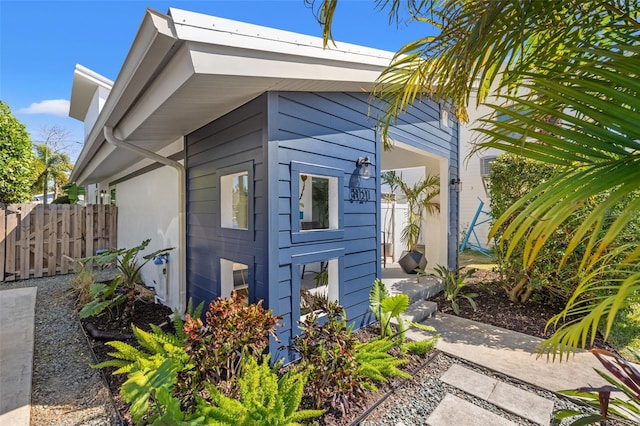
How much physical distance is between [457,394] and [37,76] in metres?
13.7

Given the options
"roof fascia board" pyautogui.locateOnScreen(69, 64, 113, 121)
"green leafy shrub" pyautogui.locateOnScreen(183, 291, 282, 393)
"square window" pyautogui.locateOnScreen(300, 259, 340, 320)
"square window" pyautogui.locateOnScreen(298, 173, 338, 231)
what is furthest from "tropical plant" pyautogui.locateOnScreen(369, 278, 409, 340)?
"roof fascia board" pyautogui.locateOnScreen(69, 64, 113, 121)

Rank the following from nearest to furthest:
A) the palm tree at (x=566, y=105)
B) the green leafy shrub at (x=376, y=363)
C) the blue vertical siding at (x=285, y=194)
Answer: the palm tree at (x=566, y=105) < the green leafy shrub at (x=376, y=363) < the blue vertical siding at (x=285, y=194)

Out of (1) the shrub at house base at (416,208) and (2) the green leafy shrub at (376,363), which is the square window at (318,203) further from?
(1) the shrub at house base at (416,208)

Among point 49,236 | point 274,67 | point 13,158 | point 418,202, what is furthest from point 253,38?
point 49,236

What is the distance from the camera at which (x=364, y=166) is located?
4.39 m

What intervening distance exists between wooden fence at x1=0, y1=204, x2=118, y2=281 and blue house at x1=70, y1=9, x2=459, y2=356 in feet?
14.2

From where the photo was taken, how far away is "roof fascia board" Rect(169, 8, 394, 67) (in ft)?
7.53

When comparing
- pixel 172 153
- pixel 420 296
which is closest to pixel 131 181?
pixel 172 153

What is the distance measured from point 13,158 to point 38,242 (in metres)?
2.26

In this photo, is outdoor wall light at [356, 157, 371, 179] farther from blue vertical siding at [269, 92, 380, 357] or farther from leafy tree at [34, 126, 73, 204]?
leafy tree at [34, 126, 73, 204]

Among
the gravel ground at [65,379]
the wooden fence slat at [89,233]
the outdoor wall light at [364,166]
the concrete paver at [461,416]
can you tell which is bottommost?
the gravel ground at [65,379]

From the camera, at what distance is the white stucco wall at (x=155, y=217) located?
199 inches

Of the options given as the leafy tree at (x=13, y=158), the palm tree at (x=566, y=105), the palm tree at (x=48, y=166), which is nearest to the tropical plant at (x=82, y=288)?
the leafy tree at (x=13, y=158)

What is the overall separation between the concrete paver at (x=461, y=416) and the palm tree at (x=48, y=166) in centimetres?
2282
